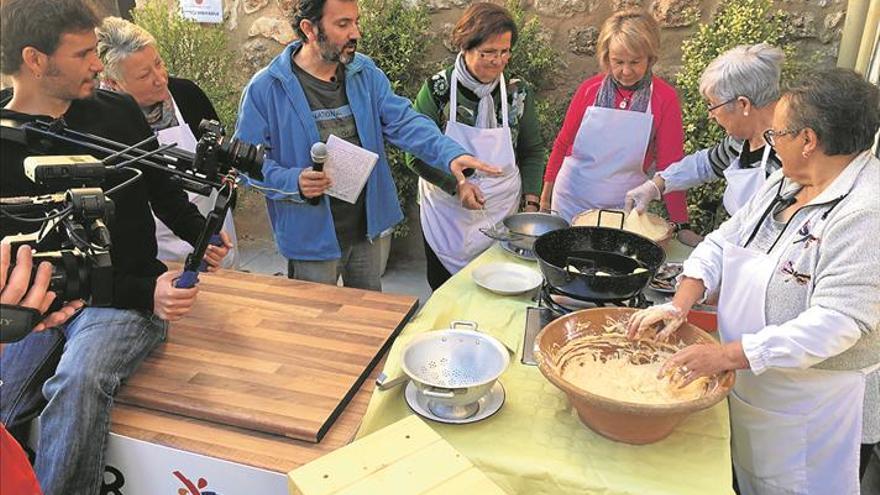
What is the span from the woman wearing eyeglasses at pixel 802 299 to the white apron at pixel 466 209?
121 centimetres

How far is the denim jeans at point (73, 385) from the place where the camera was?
154 centimetres

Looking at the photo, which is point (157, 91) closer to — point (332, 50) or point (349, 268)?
point (332, 50)

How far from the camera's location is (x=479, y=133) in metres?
2.83

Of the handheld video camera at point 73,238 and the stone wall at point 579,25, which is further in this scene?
the stone wall at point 579,25

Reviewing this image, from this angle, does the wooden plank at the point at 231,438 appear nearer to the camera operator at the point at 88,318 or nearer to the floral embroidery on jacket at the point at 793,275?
the camera operator at the point at 88,318

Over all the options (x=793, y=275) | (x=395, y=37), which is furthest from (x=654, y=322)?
(x=395, y=37)

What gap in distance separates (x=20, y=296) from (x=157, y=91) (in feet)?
5.60

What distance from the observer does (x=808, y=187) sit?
5.36 ft

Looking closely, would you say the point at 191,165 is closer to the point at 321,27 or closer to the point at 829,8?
the point at 321,27

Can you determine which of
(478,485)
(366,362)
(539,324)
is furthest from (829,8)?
(478,485)

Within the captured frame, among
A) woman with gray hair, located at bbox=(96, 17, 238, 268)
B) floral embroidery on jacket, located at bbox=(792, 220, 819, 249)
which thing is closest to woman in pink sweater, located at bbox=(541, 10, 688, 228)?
floral embroidery on jacket, located at bbox=(792, 220, 819, 249)

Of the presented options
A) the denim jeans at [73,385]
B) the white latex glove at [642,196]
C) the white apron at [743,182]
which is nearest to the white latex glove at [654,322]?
the white apron at [743,182]

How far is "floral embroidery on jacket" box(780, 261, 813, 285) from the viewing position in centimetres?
153

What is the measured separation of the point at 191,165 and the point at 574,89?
2945 mm
